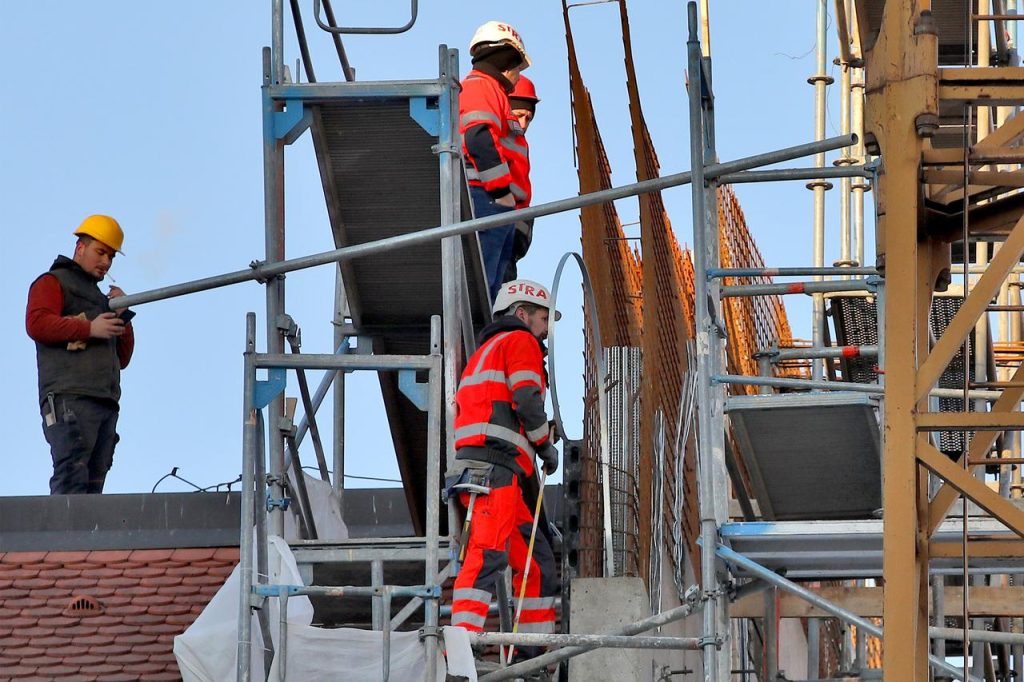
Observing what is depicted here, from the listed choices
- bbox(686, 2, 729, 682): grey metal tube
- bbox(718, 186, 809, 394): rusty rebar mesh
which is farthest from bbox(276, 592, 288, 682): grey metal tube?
bbox(718, 186, 809, 394): rusty rebar mesh

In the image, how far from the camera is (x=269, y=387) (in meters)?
10.6

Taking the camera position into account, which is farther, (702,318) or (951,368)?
(951,368)

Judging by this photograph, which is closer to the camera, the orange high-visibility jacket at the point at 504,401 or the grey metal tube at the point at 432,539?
the grey metal tube at the point at 432,539

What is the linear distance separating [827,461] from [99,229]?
5235mm

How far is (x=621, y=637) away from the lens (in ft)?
33.2

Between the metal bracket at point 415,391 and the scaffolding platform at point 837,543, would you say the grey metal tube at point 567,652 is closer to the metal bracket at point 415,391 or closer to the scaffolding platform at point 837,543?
the scaffolding platform at point 837,543

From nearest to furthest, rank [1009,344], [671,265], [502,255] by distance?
[502,255] → [671,265] → [1009,344]

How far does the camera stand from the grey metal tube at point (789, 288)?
10.7m

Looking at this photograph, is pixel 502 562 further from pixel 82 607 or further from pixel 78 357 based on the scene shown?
pixel 78 357

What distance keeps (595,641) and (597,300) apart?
2995 mm

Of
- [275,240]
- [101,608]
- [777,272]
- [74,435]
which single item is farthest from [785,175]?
[74,435]

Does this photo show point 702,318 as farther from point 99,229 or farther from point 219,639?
point 99,229

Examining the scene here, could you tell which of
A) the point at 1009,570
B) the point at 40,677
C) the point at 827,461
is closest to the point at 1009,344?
the point at 827,461

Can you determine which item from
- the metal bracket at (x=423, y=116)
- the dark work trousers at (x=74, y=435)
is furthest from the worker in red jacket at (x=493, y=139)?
the dark work trousers at (x=74, y=435)
